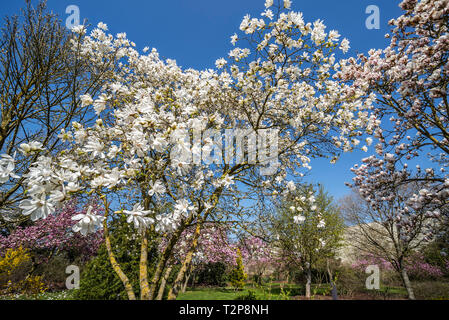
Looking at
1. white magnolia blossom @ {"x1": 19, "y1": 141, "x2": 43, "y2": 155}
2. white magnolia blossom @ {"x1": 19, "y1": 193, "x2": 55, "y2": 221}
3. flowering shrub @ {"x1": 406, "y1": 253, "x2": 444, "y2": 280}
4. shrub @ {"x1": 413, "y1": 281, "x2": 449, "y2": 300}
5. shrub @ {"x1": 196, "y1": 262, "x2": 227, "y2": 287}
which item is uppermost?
white magnolia blossom @ {"x1": 19, "y1": 141, "x2": 43, "y2": 155}

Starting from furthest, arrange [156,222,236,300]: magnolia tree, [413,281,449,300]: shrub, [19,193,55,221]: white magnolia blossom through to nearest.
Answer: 1. [413,281,449,300]: shrub
2. [156,222,236,300]: magnolia tree
3. [19,193,55,221]: white magnolia blossom

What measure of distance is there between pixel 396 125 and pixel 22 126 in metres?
9.47

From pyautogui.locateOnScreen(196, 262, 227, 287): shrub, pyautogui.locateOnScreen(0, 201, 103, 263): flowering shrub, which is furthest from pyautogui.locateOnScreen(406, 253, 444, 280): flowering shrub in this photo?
pyautogui.locateOnScreen(0, 201, 103, 263): flowering shrub

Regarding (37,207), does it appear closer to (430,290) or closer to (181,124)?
(181,124)

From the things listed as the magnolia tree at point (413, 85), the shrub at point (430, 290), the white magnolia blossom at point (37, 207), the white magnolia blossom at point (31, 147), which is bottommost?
the shrub at point (430, 290)

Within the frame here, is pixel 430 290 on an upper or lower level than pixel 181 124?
lower

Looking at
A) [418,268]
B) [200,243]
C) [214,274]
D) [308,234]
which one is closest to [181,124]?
[200,243]

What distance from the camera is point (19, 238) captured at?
442 inches

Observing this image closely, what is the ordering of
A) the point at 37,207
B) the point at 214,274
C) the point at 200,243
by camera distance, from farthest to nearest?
the point at 214,274 < the point at 200,243 < the point at 37,207

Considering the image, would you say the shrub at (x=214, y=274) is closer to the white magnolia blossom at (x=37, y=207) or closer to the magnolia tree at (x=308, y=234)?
the magnolia tree at (x=308, y=234)

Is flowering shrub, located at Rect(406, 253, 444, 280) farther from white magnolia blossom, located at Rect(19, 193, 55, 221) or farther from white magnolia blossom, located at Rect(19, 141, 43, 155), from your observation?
white magnolia blossom, located at Rect(19, 141, 43, 155)

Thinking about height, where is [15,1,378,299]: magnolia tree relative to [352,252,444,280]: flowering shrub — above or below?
above

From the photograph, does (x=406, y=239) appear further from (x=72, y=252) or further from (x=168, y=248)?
(x=72, y=252)

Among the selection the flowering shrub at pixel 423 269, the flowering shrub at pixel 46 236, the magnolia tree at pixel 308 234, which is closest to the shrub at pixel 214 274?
the magnolia tree at pixel 308 234
